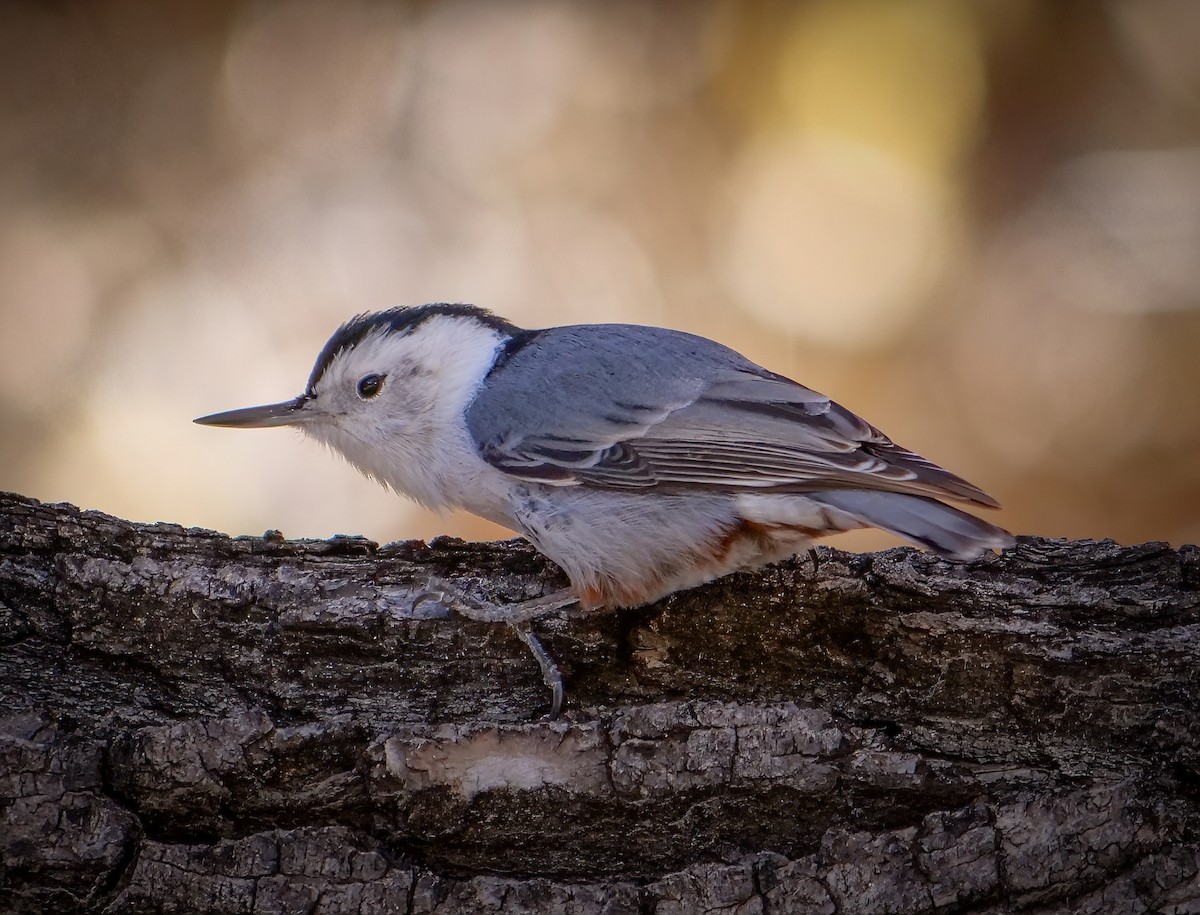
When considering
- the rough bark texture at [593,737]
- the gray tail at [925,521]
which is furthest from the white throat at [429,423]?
the gray tail at [925,521]

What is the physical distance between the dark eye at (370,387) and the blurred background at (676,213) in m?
0.83

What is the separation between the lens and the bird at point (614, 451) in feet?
6.52

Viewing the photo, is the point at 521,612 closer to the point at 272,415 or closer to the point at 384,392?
the point at 384,392

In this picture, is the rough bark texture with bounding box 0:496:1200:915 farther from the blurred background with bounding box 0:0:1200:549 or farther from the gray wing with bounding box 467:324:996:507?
the blurred background with bounding box 0:0:1200:549

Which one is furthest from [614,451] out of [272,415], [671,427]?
[272,415]

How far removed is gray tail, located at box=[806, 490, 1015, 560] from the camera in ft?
5.82

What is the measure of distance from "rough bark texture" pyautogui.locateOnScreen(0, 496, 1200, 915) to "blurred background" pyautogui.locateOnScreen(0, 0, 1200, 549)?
123 centimetres

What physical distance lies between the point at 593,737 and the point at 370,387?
109 cm

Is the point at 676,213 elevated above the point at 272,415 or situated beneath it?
elevated above

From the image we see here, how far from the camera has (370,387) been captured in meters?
2.45

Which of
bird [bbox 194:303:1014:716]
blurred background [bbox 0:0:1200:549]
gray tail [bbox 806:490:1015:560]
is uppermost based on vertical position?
blurred background [bbox 0:0:1200:549]

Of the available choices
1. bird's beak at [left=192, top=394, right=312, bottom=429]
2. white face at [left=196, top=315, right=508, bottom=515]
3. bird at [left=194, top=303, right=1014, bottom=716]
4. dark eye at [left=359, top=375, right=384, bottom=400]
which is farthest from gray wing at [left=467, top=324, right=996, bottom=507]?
bird's beak at [left=192, top=394, right=312, bottom=429]

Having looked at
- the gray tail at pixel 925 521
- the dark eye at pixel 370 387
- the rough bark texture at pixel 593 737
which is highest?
the dark eye at pixel 370 387

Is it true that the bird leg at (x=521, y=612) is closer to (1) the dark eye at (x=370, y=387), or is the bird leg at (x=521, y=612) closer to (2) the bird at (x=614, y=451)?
(2) the bird at (x=614, y=451)
